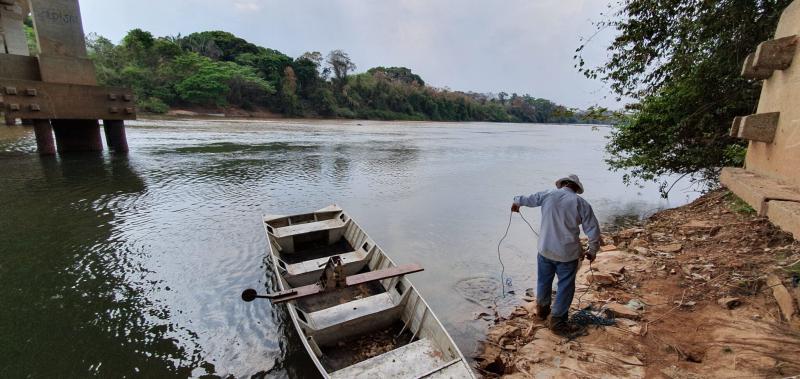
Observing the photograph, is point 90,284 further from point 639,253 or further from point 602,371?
point 639,253

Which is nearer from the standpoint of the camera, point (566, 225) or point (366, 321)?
point (566, 225)

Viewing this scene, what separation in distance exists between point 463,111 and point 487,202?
94554 mm

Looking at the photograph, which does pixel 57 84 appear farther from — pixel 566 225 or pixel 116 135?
pixel 566 225

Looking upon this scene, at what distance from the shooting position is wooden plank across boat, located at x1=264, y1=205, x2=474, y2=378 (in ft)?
13.0

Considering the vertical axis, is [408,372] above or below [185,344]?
above

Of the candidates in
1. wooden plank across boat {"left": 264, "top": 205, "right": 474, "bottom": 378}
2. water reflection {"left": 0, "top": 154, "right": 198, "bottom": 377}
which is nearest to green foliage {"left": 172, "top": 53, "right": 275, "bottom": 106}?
water reflection {"left": 0, "top": 154, "right": 198, "bottom": 377}

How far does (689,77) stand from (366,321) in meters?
9.44

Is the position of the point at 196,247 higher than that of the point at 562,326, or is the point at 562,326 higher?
the point at 562,326

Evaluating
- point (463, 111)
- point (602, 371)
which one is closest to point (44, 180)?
point (602, 371)

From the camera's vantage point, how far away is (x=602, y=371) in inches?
146

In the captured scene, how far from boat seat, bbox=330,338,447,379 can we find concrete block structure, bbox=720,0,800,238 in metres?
3.98

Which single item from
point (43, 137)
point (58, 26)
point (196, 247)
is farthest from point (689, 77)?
point (43, 137)

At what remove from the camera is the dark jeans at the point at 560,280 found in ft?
14.2

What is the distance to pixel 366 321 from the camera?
15.7 ft
